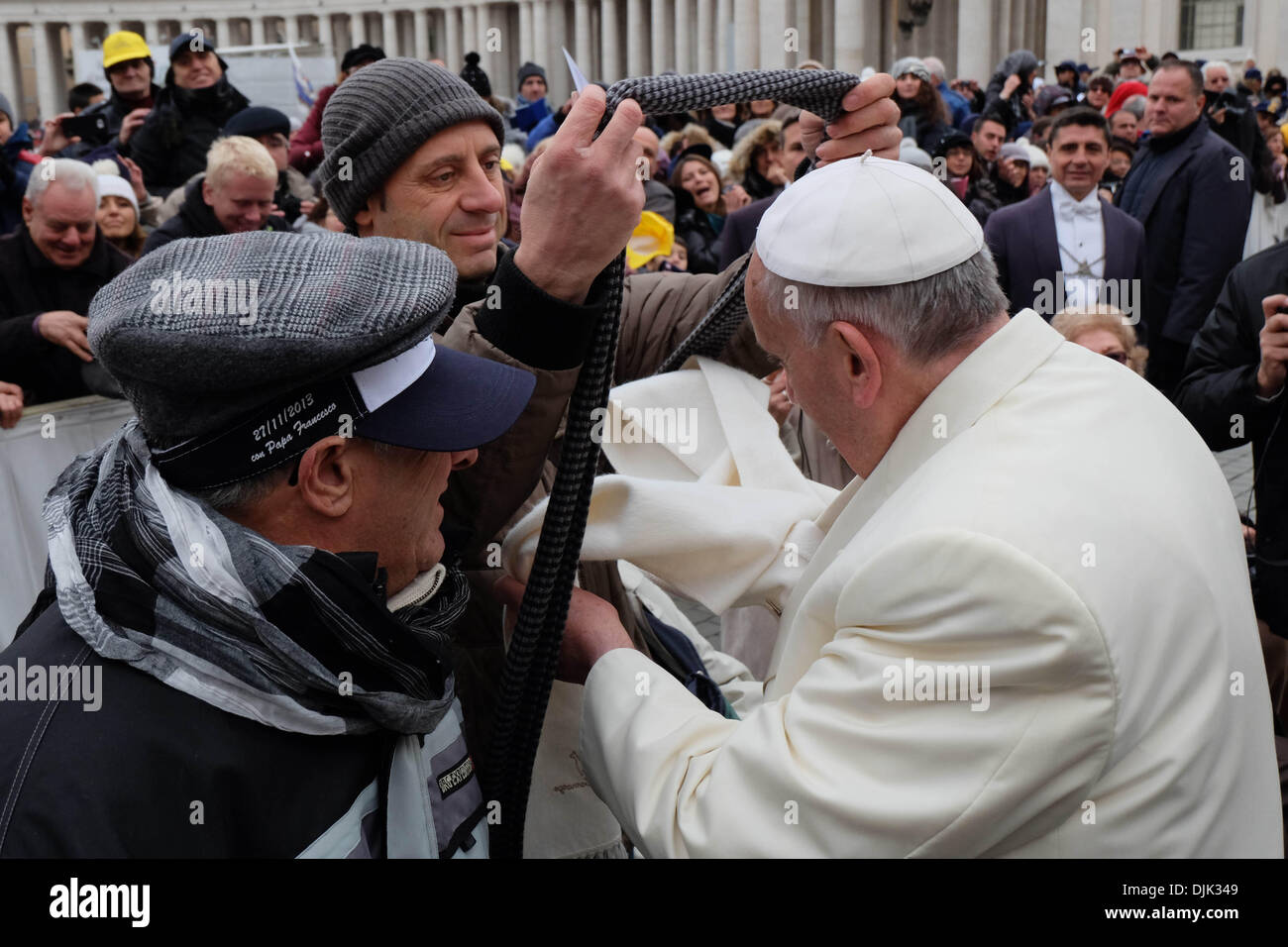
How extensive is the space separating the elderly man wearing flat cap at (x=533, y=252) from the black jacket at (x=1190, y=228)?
5444 mm

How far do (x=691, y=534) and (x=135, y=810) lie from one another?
1.04 metres

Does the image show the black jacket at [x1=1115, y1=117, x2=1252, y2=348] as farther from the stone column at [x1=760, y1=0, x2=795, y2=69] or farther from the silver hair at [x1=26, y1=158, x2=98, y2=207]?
the stone column at [x1=760, y1=0, x2=795, y2=69]

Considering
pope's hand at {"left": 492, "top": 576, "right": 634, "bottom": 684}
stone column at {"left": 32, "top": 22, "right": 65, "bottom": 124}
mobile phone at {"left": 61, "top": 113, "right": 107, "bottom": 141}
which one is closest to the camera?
pope's hand at {"left": 492, "top": 576, "right": 634, "bottom": 684}

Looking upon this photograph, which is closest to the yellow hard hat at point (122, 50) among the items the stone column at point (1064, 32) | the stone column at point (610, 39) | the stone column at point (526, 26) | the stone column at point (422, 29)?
the stone column at point (1064, 32)

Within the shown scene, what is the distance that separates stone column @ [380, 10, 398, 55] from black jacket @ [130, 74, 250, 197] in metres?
58.7

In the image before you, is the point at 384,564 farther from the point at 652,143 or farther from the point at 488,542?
the point at 652,143

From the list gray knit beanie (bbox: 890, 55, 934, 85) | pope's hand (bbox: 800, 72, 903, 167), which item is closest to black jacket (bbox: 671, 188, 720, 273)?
gray knit beanie (bbox: 890, 55, 934, 85)

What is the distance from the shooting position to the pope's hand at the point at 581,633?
224cm

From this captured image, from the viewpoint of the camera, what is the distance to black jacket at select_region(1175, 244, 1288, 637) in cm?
421

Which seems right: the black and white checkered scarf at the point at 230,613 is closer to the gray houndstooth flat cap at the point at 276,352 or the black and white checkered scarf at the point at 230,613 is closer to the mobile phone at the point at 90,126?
the gray houndstooth flat cap at the point at 276,352

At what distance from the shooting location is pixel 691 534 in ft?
7.54

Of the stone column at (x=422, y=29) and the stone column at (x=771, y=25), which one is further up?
the stone column at (x=422, y=29)

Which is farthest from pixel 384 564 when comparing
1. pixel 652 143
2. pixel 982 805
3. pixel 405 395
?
pixel 652 143

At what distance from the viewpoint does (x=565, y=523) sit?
2.01 m
